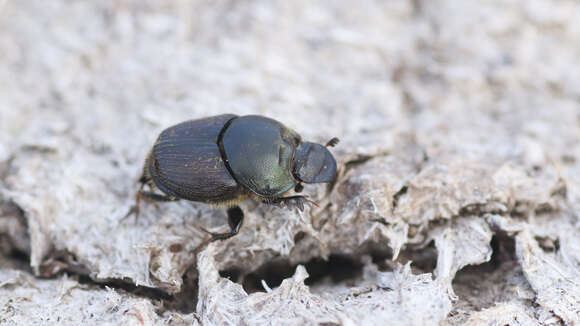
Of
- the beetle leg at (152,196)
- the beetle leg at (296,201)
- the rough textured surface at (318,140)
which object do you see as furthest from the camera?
the beetle leg at (152,196)

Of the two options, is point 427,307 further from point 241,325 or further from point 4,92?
point 4,92

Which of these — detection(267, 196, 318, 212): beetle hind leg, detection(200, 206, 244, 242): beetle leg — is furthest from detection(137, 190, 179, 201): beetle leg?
detection(267, 196, 318, 212): beetle hind leg

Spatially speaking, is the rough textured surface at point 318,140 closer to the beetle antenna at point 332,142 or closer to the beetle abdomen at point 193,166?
the beetle antenna at point 332,142

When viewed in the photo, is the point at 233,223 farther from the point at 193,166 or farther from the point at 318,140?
the point at 318,140

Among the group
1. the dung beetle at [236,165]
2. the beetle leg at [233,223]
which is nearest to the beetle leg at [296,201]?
the dung beetle at [236,165]

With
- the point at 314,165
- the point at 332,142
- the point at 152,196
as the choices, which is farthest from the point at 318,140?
the point at 152,196

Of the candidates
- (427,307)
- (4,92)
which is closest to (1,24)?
(4,92)

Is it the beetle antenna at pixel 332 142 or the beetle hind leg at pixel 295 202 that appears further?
the beetle antenna at pixel 332 142
